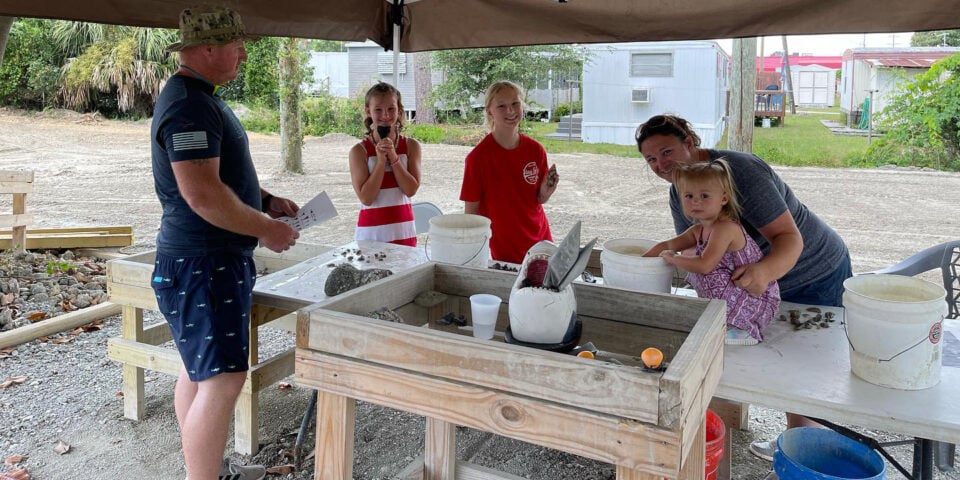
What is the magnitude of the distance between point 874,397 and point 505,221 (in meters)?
2.18

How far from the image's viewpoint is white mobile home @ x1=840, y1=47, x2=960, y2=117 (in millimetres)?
19078

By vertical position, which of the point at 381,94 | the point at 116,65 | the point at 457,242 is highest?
the point at 116,65

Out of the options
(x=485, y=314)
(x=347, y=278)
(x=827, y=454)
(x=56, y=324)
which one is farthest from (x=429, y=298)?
(x=56, y=324)

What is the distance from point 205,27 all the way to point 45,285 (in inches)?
187

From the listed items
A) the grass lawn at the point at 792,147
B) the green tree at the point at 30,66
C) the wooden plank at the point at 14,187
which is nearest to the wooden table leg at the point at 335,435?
the wooden plank at the point at 14,187

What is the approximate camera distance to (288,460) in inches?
128

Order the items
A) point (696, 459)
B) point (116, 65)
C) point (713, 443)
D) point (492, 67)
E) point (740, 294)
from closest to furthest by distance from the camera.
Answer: point (696, 459), point (740, 294), point (713, 443), point (492, 67), point (116, 65)

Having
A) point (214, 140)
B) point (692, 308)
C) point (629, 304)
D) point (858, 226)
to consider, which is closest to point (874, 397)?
point (692, 308)

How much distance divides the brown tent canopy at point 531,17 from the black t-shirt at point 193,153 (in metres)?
1.36

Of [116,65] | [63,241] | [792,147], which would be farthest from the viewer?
[116,65]

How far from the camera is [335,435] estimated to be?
1.82 m

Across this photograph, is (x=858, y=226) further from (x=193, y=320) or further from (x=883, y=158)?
(x=193, y=320)

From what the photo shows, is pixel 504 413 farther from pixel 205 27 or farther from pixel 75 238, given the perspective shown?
pixel 75 238

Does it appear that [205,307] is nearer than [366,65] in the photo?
Yes
